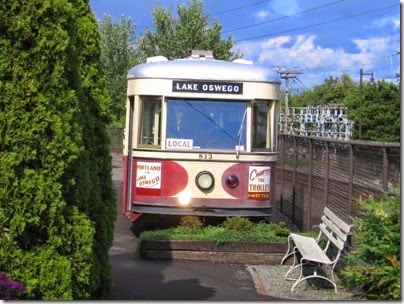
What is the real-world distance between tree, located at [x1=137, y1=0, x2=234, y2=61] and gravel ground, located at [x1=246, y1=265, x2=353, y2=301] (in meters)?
20.4

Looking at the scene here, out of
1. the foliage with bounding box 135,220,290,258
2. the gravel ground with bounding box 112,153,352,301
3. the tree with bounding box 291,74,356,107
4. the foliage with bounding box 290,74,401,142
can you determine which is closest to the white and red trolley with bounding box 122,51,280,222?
the foliage with bounding box 135,220,290,258

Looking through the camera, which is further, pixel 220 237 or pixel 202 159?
pixel 202 159

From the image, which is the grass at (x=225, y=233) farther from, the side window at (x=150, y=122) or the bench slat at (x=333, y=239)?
the side window at (x=150, y=122)

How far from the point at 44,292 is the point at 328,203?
6651mm

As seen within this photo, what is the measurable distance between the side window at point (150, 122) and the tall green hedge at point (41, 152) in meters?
6.14

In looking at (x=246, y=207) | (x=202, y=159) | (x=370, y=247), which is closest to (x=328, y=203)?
(x=246, y=207)

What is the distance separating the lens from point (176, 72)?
38.7 ft

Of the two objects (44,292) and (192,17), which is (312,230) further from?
(192,17)

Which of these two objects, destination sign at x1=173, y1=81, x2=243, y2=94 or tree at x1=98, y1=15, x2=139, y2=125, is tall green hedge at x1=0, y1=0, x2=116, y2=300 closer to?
destination sign at x1=173, y1=81, x2=243, y2=94

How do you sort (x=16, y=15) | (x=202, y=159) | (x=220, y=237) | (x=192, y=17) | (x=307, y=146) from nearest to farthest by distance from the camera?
(x=16, y=15) → (x=220, y=237) → (x=202, y=159) → (x=307, y=146) → (x=192, y=17)

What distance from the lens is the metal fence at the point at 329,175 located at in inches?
324

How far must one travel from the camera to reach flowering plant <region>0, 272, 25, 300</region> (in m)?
4.83

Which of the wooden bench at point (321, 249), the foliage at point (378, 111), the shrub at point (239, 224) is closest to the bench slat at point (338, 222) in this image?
the wooden bench at point (321, 249)

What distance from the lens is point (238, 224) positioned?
11.3m
